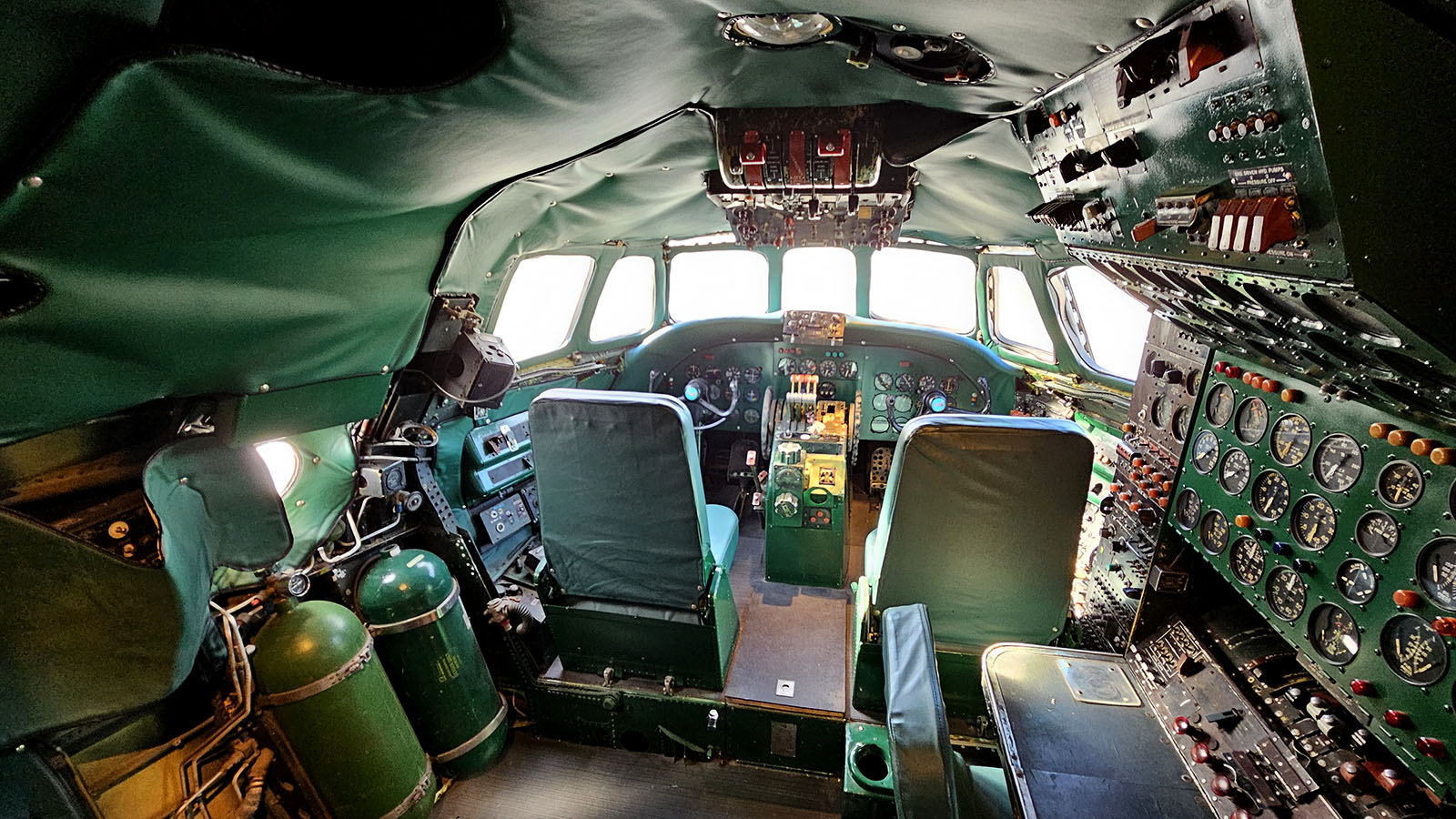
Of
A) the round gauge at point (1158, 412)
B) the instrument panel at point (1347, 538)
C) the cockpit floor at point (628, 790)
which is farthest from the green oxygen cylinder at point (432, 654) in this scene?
the round gauge at point (1158, 412)

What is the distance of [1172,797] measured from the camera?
1.80 metres

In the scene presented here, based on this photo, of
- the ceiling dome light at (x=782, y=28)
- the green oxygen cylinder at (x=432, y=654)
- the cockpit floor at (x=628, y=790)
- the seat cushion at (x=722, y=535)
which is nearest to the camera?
the ceiling dome light at (x=782, y=28)

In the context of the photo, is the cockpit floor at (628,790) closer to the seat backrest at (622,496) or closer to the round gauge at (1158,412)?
the seat backrest at (622,496)

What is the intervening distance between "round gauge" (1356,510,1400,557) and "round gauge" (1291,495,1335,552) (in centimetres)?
8

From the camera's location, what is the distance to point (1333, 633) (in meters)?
1.50

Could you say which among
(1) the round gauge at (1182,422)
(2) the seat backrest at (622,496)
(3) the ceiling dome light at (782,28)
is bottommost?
(2) the seat backrest at (622,496)

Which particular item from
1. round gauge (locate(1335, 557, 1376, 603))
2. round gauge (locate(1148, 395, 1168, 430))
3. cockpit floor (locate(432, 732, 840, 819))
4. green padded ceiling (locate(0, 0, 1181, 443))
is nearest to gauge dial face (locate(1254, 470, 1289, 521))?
round gauge (locate(1335, 557, 1376, 603))

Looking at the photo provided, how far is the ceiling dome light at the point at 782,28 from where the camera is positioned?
58.3 inches

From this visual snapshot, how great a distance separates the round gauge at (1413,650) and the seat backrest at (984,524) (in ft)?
2.91

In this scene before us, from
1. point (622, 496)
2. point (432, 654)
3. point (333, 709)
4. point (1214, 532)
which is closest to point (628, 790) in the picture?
point (432, 654)

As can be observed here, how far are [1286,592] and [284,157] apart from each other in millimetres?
2616

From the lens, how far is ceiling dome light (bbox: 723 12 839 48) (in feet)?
4.86

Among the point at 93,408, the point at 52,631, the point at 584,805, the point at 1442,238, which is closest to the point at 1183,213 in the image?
the point at 1442,238

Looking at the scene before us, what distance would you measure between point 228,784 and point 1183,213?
3.39m
